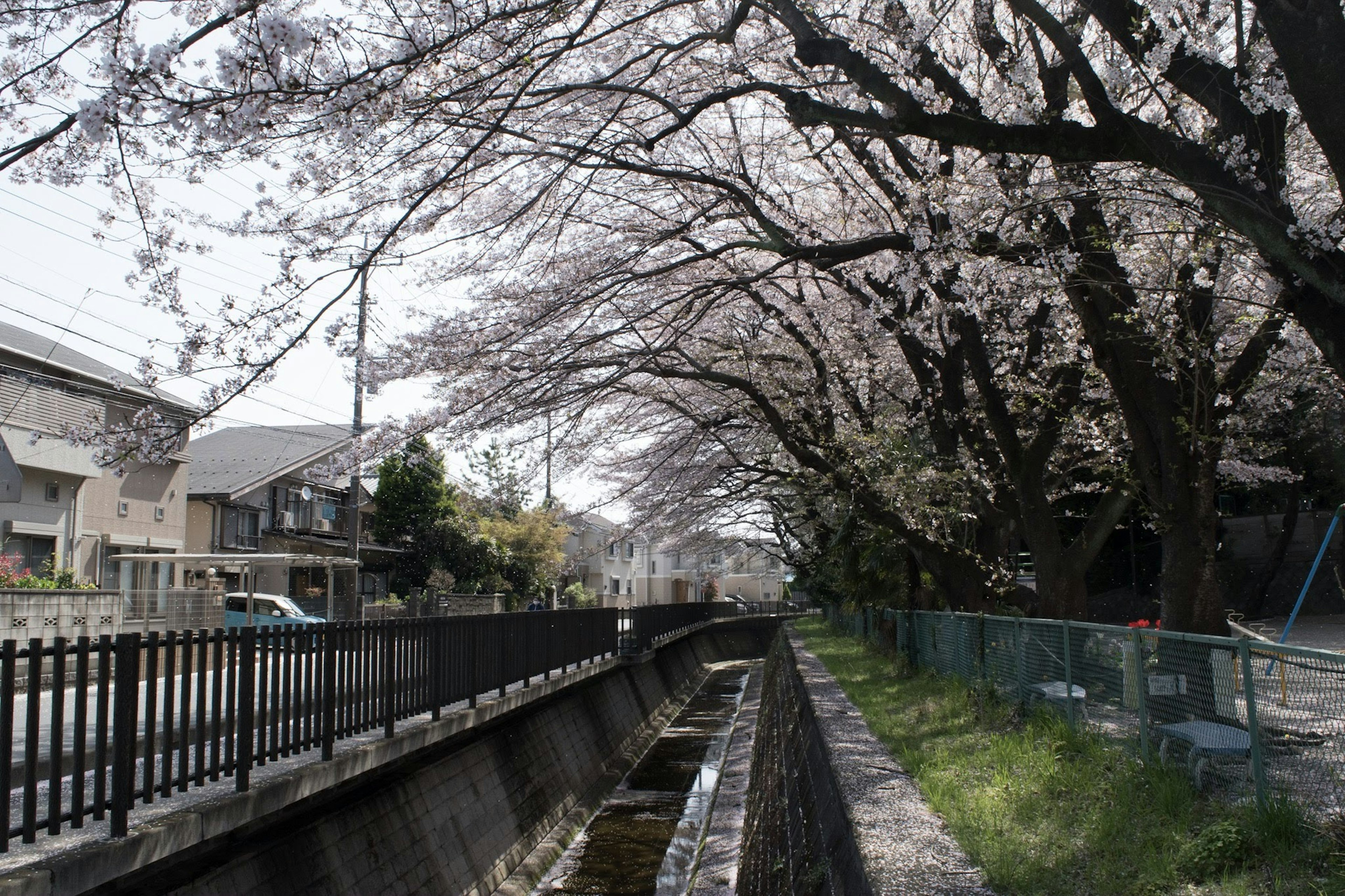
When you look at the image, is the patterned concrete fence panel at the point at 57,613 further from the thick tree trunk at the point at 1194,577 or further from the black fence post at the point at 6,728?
the thick tree trunk at the point at 1194,577

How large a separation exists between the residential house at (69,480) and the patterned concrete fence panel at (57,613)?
4.46 m

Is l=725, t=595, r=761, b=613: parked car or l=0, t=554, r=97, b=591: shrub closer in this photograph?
l=0, t=554, r=97, b=591: shrub

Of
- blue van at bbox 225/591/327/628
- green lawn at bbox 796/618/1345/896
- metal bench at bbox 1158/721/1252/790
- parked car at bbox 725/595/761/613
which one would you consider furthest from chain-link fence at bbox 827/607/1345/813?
parked car at bbox 725/595/761/613

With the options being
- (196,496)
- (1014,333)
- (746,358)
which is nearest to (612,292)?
(746,358)

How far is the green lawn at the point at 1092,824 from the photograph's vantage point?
4.45 m

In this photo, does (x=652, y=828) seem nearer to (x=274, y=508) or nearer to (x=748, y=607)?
(x=274, y=508)

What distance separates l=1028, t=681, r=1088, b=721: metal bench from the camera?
8133 millimetres

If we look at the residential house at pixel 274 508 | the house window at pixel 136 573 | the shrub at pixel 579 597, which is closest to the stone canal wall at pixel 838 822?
the house window at pixel 136 573

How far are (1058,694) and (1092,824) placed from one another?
3.22 meters

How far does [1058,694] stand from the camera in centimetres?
875

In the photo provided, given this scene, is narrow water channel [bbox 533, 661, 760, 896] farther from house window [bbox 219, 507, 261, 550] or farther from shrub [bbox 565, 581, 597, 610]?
shrub [bbox 565, 581, 597, 610]

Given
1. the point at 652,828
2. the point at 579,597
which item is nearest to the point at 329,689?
the point at 652,828

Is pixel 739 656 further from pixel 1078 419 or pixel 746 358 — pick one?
pixel 1078 419

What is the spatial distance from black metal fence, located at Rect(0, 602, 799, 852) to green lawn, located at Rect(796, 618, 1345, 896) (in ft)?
14.7
